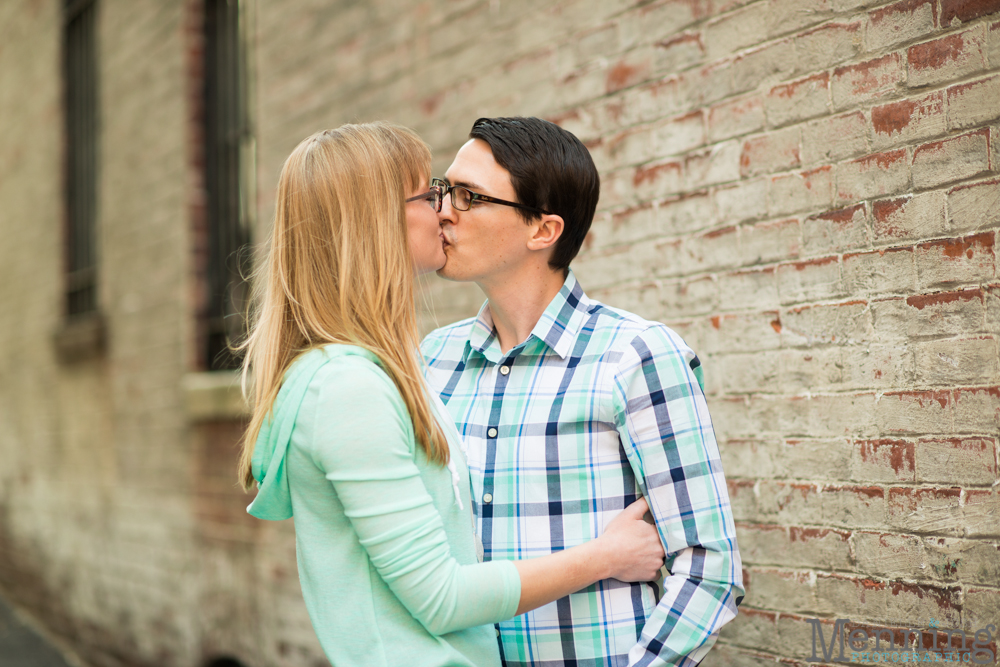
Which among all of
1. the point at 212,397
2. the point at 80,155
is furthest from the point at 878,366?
the point at 80,155

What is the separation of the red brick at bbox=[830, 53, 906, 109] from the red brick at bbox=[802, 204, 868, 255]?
29 centimetres

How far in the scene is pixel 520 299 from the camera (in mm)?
2088

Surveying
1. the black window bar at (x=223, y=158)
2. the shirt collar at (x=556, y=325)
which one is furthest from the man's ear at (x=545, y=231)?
the black window bar at (x=223, y=158)

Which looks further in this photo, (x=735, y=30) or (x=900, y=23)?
(x=735, y=30)

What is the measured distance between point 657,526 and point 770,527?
2.61 feet

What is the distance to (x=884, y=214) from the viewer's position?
2.14 metres

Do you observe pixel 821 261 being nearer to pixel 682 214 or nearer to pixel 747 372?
pixel 747 372

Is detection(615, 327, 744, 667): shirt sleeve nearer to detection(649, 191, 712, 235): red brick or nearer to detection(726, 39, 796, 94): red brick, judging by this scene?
detection(649, 191, 712, 235): red brick

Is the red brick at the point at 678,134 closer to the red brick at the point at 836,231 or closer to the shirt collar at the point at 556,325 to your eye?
the red brick at the point at 836,231

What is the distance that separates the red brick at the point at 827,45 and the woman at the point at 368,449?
120 cm

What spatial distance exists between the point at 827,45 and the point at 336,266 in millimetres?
1517

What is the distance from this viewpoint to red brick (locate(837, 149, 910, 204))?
6.93 ft

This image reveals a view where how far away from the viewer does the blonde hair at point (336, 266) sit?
5.42 ft

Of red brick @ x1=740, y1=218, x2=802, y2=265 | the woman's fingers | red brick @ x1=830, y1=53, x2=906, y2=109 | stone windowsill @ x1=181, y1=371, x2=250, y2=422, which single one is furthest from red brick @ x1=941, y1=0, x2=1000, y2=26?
stone windowsill @ x1=181, y1=371, x2=250, y2=422
